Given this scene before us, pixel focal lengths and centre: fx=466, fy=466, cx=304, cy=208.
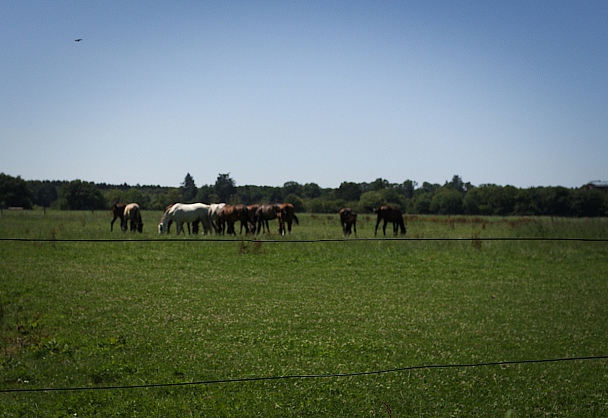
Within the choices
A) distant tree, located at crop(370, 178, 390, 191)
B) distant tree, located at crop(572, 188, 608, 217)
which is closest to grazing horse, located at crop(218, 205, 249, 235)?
distant tree, located at crop(572, 188, 608, 217)

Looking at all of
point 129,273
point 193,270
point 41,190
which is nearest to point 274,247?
point 193,270

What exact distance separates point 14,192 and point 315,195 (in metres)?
67.1

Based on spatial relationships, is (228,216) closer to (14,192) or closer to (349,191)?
(14,192)

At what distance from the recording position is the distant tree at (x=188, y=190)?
78.9 m

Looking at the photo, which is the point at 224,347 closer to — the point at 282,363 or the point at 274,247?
the point at 282,363

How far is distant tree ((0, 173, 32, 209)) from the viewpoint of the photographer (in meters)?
70.4

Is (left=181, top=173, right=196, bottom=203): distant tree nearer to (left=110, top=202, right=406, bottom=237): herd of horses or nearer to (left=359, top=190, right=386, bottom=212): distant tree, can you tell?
(left=359, top=190, right=386, bottom=212): distant tree

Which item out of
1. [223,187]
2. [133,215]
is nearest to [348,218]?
[133,215]

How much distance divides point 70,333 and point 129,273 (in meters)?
6.43

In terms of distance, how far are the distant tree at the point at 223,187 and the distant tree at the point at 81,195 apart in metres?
20.7

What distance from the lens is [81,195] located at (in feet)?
237

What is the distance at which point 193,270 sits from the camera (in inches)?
600

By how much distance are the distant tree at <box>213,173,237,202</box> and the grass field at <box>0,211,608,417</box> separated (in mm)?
48399

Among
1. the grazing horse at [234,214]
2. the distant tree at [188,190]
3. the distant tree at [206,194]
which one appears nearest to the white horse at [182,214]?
the grazing horse at [234,214]
